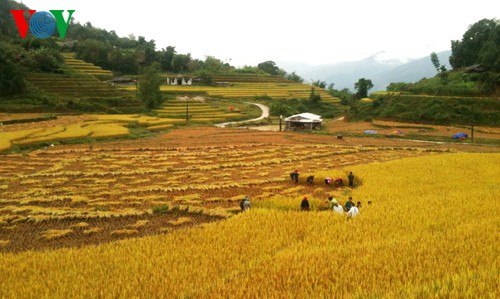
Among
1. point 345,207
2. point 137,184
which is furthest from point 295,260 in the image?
point 137,184

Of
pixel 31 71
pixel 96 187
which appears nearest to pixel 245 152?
pixel 96 187

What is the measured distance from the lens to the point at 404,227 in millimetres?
9359

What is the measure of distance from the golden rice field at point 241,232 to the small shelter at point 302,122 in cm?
2453

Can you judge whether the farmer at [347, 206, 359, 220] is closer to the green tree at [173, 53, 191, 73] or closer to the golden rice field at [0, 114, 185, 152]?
the golden rice field at [0, 114, 185, 152]

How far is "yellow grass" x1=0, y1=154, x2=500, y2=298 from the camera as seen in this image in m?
5.82

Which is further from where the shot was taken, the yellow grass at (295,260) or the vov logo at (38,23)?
the vov logo at (38,23)

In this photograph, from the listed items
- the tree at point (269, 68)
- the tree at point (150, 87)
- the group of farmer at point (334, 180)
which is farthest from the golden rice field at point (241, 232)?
the tree at point (269, 68)

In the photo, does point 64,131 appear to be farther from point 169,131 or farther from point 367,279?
point 367,279

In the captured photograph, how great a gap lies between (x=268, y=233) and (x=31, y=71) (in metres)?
54.2

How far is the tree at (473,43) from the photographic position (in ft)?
189

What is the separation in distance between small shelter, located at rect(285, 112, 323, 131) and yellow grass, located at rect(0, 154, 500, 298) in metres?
34.7

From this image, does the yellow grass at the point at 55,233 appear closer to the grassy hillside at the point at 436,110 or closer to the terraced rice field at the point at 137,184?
the terraced rice field at the point at 137,184

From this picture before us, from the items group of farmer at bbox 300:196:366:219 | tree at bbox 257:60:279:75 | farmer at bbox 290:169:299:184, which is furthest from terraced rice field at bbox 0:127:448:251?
tree at bbox 257:60:279:75

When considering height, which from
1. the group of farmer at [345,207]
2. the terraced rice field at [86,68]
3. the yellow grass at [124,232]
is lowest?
the yellow grass at [124,232]
